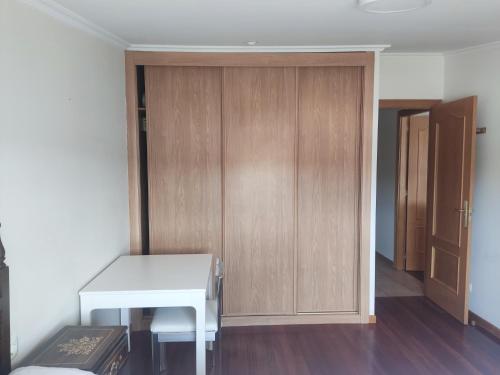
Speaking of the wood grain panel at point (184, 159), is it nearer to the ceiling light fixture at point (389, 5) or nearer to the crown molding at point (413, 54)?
the ceiling light fixture at point (389, 5)

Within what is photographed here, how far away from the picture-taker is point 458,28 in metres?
2.74

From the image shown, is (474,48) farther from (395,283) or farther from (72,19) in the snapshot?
(72,19)

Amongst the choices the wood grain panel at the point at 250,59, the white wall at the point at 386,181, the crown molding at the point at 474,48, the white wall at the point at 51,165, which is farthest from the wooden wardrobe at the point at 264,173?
the white wall at the point at 386,181

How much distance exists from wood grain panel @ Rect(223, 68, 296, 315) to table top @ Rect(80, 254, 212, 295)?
0.56 metres

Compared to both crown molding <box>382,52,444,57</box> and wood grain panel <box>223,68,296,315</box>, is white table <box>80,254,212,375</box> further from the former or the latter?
crown molding <box>382,52,444,57</box>

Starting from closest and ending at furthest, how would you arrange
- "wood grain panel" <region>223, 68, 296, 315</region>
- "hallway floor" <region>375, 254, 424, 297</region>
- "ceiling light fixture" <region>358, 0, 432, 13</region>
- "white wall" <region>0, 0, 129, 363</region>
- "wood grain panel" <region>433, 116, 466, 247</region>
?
"white wall" <region>0, 0, 129, 363</region> < "ceiling light fixture" <region>358, 0, 432, 13</region> < "wood grain panel" <region>223, 68, 296, 315</region> < "wood grain panel" <region>433, 116, 466, 247</region> < "hallway floor" <region>375, 254, 424, 297</region>

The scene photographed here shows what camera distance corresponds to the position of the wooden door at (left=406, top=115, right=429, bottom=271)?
4.99m

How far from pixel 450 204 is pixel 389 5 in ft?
7.22

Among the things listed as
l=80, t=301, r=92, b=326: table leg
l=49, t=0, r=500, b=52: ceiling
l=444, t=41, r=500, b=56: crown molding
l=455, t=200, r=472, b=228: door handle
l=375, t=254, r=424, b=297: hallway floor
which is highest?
l=444, t=41, r=500, b=56: crown molding

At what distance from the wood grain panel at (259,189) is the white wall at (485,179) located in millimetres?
1619

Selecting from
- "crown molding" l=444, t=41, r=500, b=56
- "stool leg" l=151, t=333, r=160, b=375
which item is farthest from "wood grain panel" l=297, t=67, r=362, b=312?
"stool leg" l=151, t=333, r=160, b=375

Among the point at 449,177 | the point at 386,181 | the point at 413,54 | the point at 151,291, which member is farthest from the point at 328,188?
the point at 386,181

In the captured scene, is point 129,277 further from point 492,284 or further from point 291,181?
point 492,284

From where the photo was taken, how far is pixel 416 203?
5.06 m
